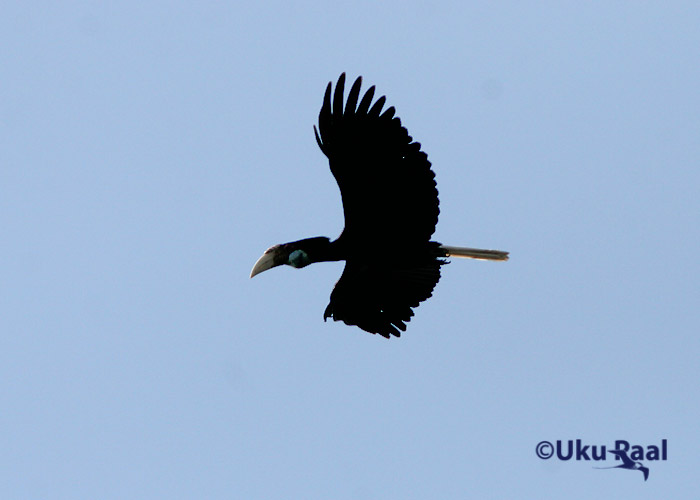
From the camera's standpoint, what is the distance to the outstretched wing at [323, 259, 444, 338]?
44.6 feet

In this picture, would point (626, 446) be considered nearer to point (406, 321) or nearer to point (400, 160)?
point (406, 321)

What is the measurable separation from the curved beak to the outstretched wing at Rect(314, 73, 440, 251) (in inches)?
28.5

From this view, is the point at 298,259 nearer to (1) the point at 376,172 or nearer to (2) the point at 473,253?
(1) the point at 376,172

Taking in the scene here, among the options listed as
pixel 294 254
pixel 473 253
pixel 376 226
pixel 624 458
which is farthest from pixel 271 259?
pixel 624 458

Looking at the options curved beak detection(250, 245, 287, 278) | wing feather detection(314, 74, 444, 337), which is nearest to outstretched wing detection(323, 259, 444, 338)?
wing feather detection(314, 74, 444, 337)

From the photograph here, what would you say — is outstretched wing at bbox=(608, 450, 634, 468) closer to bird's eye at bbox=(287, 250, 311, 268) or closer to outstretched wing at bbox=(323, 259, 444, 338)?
outstretched wing at bbox=(323, 259, 444, 338)

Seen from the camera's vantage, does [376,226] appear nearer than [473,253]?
Yes

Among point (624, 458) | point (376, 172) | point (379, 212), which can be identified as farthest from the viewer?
point (624, 458)

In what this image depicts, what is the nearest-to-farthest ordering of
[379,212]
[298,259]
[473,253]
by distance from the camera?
1. [379,212]
2. [298,259]
3. [473,253]

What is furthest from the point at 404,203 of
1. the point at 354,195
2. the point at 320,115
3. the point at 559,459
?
the point at 559,459

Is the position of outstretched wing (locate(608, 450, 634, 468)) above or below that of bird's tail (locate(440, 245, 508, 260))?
below

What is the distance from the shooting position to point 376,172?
41.6ft

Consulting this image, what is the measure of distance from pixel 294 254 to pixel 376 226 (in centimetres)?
95

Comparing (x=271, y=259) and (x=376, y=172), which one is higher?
(x=376, y=172)
